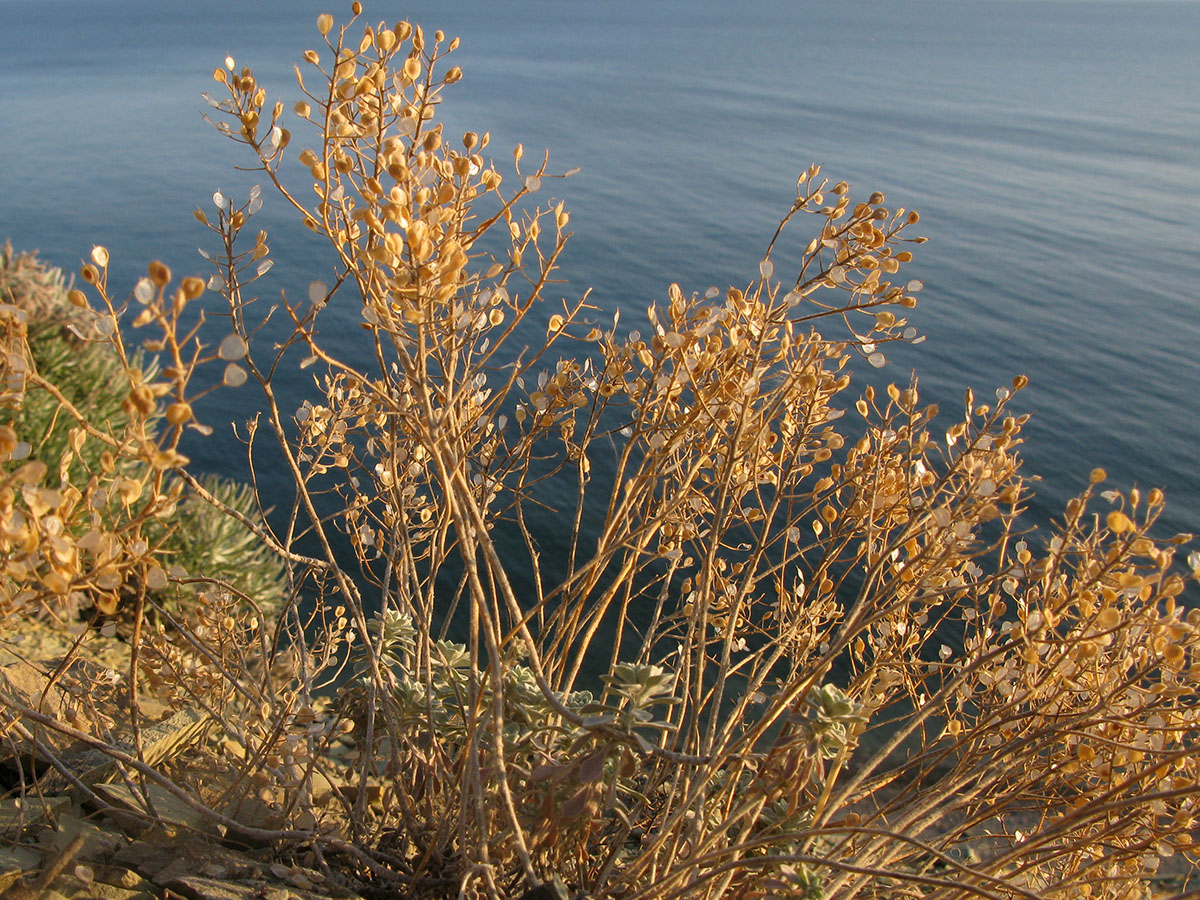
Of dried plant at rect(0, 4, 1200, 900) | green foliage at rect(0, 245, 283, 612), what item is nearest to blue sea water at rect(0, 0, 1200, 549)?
dried plant at rect(0, 4, 1200, 900)

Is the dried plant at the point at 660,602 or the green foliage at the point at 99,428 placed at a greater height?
the dried plant at the point at 660,602

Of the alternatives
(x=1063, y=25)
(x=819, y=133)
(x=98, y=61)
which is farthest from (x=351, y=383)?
(x=1063, y=25)

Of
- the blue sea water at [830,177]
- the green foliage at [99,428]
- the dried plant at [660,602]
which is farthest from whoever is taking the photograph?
the blue sea water at [830,177]

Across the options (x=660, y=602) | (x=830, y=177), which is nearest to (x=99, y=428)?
(x=660, y=602)

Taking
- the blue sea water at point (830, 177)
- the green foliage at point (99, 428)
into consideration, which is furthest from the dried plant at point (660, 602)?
the green foliage at point (99, 428)

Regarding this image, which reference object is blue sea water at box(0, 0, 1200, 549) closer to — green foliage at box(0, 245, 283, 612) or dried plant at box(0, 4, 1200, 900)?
dried plant at box(0, 4, 1200, 900)

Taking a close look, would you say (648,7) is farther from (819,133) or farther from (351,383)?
(351,383)

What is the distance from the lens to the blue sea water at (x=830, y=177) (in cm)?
1288

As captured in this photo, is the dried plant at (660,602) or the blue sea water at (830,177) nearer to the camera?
the dried plant at (660,602)

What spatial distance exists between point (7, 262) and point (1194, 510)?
12.8 meters

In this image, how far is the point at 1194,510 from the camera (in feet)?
32.4

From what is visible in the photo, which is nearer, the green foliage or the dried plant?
the dried plant

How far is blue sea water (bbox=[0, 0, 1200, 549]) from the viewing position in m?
12.9

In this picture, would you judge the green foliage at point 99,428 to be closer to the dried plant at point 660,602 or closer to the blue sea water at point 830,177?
the blue sea water at point 830,177
